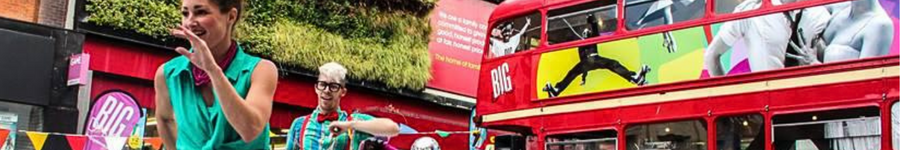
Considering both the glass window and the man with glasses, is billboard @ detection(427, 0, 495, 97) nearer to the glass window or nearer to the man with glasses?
the glass window

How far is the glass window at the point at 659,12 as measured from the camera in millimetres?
10750

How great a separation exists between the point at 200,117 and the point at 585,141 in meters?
8.37

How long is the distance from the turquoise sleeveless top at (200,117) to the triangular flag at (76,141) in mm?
11182

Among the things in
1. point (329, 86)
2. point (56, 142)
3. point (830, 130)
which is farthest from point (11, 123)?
point (329, 86)

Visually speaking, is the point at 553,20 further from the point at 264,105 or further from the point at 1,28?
the point at 264,105

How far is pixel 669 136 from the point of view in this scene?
10672 mm

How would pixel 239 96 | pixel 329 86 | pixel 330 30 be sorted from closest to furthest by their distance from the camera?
pixel 239 96
pixel 329 86
pixel 330 30

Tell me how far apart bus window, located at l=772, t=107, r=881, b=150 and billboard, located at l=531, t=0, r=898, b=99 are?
19.7 inches

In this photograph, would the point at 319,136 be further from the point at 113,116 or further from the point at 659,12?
the point at 113,116

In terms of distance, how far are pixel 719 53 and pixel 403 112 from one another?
33.6 ft

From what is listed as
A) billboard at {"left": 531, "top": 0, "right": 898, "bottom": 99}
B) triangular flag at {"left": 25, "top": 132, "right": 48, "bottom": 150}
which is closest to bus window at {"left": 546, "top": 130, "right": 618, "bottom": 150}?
billboard at {"left": 531, "top": 0, "right": 898, "bottom": 99}

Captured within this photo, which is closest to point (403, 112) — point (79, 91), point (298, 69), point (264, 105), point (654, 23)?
point (298, 69)

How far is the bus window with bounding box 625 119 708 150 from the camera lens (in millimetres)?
10461

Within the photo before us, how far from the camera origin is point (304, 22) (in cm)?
1814
